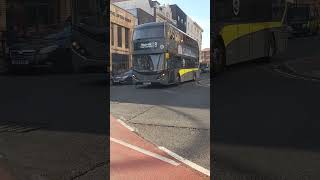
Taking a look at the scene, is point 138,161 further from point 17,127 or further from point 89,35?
point 17,127

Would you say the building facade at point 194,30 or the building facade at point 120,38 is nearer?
the building facade at point 194,30

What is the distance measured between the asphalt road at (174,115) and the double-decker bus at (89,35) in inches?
9.7

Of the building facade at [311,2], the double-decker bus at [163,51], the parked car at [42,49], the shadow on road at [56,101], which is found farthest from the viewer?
the parked car at [42,49]

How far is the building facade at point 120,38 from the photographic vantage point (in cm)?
262

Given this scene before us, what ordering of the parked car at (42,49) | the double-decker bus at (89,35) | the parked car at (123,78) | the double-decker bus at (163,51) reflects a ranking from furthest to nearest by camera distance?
the parked car at (42,49), the double-decker bus at (89,35), the parked car at (123,78), the double-decker bus at (163,51)

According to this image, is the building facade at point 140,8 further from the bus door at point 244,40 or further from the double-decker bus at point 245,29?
the bus door at point 244,40

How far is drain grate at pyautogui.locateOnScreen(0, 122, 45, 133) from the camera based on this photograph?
11.1 feet

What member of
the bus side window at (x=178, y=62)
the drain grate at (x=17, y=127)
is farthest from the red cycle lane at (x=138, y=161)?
the drain grate at (x=17, y=127)

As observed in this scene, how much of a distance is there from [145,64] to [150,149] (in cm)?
45

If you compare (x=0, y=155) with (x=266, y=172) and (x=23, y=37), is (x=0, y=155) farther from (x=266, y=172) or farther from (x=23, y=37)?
(x=266, y=172)

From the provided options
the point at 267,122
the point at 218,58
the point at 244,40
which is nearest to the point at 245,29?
the point at 244,40

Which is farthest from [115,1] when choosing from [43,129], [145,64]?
[43,129]

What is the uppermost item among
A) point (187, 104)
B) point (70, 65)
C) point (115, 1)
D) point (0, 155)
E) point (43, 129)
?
point (115, 1)

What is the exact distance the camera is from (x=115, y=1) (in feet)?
8.89
